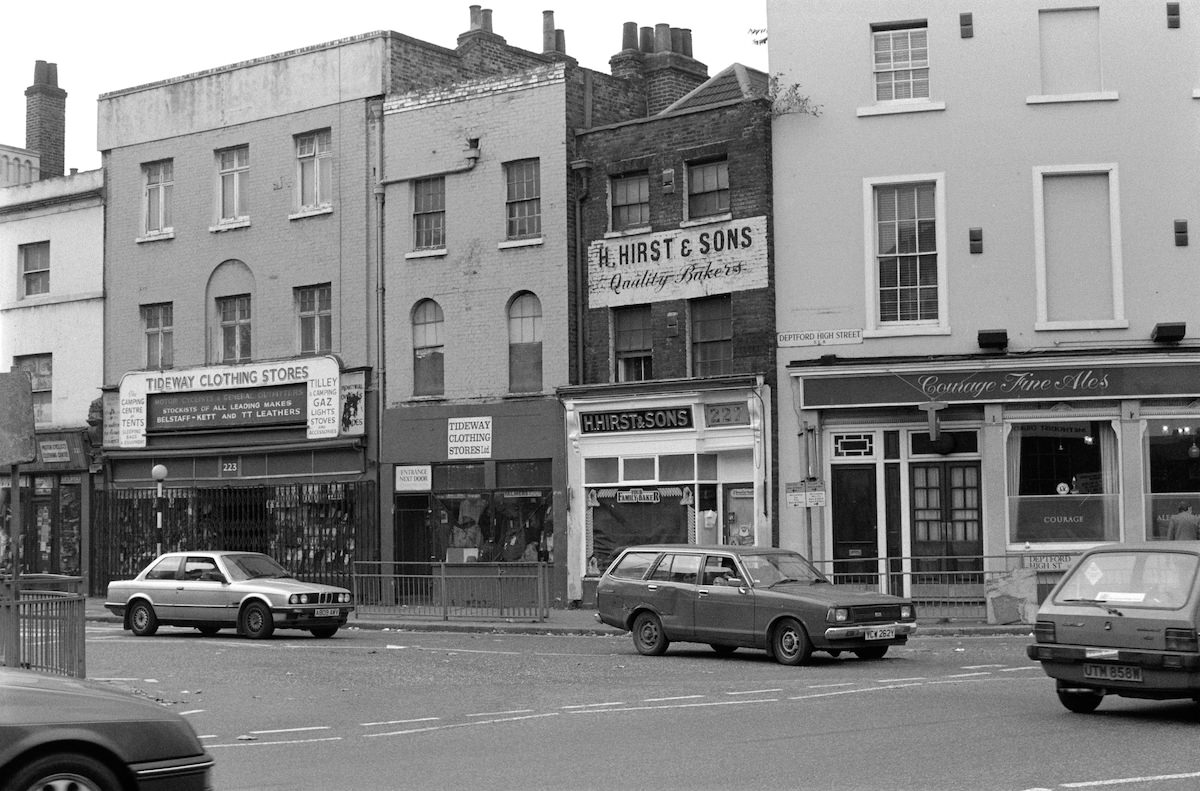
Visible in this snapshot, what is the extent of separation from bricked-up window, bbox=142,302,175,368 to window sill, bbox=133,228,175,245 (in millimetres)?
1519

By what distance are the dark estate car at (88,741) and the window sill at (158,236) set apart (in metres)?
31.0

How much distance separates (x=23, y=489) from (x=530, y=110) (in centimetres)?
1734

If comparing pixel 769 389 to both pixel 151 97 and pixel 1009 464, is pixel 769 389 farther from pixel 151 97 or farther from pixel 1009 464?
pixel 151 97

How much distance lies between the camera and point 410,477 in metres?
34.3

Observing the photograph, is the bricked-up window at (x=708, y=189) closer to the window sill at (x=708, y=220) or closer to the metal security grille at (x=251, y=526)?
the window sill at (x=708, y=220)

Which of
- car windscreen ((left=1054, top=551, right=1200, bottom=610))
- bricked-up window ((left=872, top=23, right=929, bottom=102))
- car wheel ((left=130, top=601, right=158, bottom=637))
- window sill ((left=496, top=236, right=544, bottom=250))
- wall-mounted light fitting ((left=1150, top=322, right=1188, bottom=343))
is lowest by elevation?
car wheel ((left=130, top=601, right=158, bottom=637))

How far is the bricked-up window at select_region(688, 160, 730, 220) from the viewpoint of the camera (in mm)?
30391

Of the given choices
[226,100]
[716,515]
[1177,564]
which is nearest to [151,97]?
[226,100]

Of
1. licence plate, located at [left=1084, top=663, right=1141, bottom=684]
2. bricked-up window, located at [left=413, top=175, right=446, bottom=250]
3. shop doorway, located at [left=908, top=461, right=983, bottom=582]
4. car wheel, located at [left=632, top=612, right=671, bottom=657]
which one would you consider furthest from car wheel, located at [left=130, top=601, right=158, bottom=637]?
licence plate, located at [left=1084, top=663, right=1141, bottom=684]

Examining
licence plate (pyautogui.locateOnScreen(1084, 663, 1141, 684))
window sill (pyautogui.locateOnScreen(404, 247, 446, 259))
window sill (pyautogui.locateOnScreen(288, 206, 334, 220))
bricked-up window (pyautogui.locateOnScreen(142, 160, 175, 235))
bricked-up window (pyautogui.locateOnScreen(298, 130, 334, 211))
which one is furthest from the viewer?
bricked-up window (pyautogui.locateOnScreen(142, 160, 175, 235))

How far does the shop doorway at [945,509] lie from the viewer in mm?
28391

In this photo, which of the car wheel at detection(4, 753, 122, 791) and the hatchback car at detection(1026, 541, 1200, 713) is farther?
the hatchback car at detection(1026, 541, 1200, 713)

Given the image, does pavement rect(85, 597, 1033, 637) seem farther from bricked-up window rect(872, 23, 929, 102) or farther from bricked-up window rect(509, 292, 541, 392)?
bricked-up window rect(872, 23, 929, 102)

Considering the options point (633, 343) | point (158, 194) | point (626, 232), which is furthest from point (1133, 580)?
point (158, 194)
